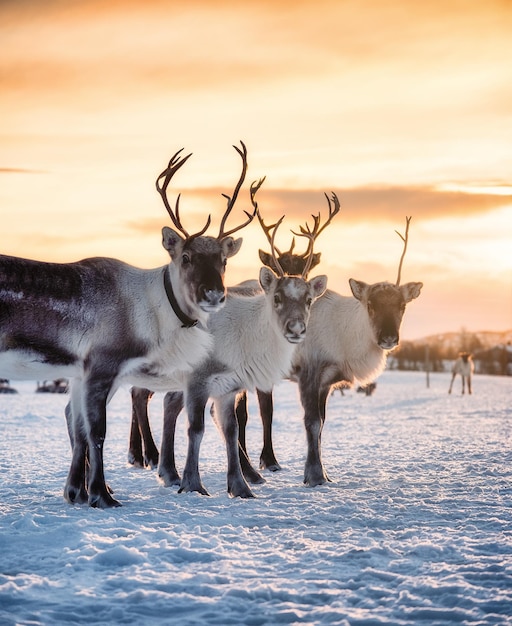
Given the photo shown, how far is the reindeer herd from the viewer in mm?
6305

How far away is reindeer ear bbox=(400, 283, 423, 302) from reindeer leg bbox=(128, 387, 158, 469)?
2.77 meters

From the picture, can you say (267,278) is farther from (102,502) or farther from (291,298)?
(102,502)

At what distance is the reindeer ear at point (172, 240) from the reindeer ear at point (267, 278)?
83 centimetres

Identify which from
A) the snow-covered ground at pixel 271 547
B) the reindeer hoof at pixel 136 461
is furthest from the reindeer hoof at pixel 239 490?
the reindeer hoof at pixel 136 461

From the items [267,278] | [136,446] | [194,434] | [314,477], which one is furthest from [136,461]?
[267,278]

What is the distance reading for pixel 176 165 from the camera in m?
7.12

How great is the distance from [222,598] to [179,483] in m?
3.58

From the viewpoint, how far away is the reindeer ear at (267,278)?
24.0 ft

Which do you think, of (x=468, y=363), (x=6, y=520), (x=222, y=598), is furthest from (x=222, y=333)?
(x=468, y=363)

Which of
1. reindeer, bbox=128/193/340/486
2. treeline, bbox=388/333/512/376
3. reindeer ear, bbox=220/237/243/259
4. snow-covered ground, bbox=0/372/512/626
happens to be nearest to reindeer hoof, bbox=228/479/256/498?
snow-covered ground, bbox=0/372/512/626

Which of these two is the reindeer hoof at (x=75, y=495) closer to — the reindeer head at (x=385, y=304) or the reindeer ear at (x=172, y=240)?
the reindeer ear at (x=172, y=240)

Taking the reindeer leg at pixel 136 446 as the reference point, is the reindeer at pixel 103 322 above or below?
above

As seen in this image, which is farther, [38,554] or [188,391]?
[188,391]

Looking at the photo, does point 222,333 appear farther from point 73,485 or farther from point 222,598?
point 222,598
